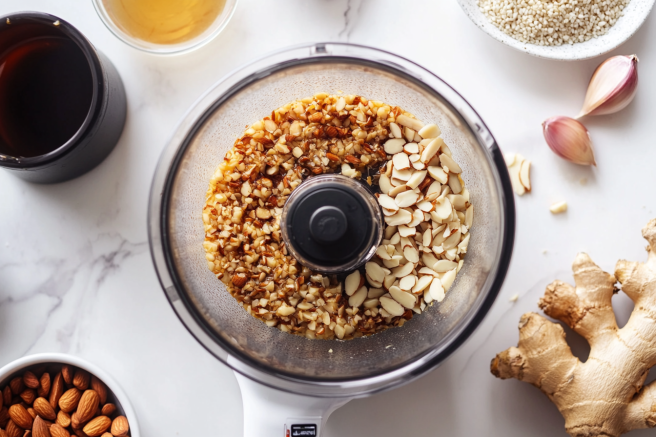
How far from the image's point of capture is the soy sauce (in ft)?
2.82

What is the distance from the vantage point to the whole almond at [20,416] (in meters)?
0.87

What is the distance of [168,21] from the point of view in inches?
35.9

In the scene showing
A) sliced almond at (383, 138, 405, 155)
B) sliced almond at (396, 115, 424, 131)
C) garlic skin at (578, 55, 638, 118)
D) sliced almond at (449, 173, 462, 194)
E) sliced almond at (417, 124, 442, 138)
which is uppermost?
garlic skin at (578, 55, 638, 118)

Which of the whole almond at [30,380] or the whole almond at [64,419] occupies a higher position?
the whole almond at [30,380]

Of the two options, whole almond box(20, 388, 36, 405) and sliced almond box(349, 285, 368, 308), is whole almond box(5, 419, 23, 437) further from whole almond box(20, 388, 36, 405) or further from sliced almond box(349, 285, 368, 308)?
sliced almond box(349, 285, 368, 308)

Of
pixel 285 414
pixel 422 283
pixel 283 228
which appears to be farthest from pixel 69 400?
pixel 422 283

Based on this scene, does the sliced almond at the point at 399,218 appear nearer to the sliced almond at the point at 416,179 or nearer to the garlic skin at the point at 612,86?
the sliced almond at the point at 416,179

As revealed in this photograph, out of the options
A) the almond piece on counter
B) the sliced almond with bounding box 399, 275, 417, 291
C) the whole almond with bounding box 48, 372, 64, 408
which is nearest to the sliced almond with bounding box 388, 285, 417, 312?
the sliced almond with bounding box 399, 275, 417, 291

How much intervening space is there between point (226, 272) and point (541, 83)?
64 cm

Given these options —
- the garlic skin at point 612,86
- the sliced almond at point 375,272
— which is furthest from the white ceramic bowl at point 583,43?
the sliced almond at point 375,272

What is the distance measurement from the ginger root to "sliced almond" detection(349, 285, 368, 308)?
28 centimetres

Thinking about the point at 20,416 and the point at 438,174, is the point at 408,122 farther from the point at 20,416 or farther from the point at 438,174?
the point at 20,416

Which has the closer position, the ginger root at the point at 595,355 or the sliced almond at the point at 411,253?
the sliced almond at the point at 411,253

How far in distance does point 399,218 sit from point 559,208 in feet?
1.17
